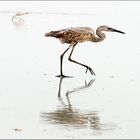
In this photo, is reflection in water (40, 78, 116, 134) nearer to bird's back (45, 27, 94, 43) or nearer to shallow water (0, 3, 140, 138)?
shallow water (0, 3, 140, 138)

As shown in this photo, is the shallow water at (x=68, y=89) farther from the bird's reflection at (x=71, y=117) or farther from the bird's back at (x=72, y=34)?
the bird's back at (x=72, y=34)

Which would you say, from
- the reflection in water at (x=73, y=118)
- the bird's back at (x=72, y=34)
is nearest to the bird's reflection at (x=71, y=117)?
the reflection in water at (x=73, y=118)

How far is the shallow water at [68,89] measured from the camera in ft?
27.8

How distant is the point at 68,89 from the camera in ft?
36.5

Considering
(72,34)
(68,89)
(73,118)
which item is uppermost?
(72,34)

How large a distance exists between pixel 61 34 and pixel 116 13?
1241cm

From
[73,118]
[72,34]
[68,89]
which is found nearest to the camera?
[73,118]

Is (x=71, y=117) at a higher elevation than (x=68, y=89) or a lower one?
lower

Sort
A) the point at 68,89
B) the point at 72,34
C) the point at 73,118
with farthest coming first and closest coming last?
the point at 72,34
the point at 68,89
the point at 73,118

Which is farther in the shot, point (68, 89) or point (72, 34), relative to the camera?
point (72, 34)

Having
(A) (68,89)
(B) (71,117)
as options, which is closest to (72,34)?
(A) (68,89)

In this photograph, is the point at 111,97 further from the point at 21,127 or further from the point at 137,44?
the point at 137,44

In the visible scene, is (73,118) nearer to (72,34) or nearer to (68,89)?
(68,89)

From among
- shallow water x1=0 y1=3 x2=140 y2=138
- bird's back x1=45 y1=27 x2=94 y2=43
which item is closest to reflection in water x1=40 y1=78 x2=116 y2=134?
shallow water x1=0 y1=3 x2=140 y2=138
